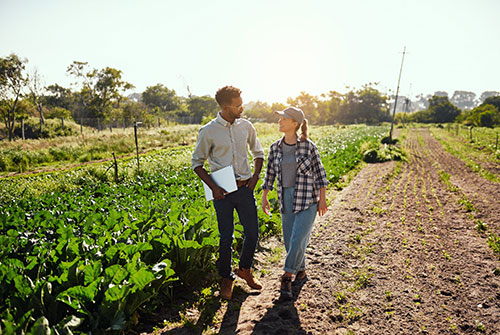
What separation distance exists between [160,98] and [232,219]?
60822 mm

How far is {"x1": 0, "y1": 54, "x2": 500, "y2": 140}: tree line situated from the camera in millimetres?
26656

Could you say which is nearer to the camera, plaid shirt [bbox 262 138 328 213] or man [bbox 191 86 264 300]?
man [bbox 191 86 264 300]

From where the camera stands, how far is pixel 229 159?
2768 millimetres

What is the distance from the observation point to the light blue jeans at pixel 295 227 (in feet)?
9.73

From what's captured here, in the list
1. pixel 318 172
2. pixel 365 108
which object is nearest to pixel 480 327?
pixel 318 172

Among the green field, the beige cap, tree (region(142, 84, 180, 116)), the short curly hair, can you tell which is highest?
tree (region(142, 84, 180, 116))

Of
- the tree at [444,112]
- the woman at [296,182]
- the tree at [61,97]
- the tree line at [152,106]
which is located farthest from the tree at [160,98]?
the woman at [296,182]

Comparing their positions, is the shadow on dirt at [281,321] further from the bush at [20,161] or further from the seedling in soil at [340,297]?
the bush at [20,161]

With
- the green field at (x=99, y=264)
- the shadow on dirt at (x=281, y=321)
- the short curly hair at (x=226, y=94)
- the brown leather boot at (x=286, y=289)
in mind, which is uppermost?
the short curly hair at (x=226, y=94)

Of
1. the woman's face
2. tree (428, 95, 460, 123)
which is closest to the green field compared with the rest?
the woman's face

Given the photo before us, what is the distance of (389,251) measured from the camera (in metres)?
4.46

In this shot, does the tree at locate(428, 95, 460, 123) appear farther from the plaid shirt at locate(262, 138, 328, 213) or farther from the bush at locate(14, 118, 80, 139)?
the plaid shirt at locate(262, 138, 328, 213)

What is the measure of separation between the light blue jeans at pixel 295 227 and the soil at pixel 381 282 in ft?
1.49

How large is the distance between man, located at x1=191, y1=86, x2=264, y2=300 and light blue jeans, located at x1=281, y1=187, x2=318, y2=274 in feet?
1.22
